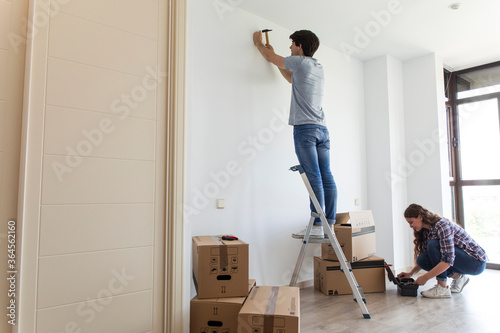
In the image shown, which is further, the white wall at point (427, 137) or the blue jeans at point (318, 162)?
the white wall at point (427, 137)

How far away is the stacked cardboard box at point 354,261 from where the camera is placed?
3088 mm

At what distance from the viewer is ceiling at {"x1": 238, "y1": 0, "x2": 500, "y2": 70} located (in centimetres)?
314

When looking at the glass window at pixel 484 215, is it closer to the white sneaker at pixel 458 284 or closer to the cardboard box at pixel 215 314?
the white sneaker at pixel 458 284

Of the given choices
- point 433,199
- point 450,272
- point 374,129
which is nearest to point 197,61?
point 374,129

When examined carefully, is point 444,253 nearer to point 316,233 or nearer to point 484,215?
point 316,233

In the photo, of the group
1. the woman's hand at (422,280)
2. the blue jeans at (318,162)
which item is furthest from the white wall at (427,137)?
the blue jeans at (318,162)

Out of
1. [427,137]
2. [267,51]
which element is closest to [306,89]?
[267,51]

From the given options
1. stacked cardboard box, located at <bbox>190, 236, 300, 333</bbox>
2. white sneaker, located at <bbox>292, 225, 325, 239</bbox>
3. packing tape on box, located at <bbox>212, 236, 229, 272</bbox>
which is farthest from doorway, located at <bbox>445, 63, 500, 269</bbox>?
packing tape on box, located at <bbox>212, 236, 229, 272</bbox>

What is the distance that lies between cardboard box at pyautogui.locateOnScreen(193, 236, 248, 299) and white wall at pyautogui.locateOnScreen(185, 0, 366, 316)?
0.56 m

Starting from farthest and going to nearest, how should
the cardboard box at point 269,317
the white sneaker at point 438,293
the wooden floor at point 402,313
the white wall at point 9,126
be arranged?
the white sneaker at point 438,293 → the wooden floor at point 402,313 → the cardboard box at point 269,317 → the white wall at point 9,126

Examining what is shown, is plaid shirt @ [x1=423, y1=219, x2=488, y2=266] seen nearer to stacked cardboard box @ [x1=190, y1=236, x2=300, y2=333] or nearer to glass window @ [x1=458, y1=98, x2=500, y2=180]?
stacked cardboard box @ [x1=190, y1=236, x2=300, y2=333]

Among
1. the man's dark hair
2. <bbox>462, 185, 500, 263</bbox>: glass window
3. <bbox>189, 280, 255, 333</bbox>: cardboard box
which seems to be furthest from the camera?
<bbox>462, 185, 500, 263</bbox>: glass window

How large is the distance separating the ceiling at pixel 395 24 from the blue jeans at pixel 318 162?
1.14m

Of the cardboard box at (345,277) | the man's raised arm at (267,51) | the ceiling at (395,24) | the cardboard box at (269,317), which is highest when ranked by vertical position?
the ceiling at (395,24)
